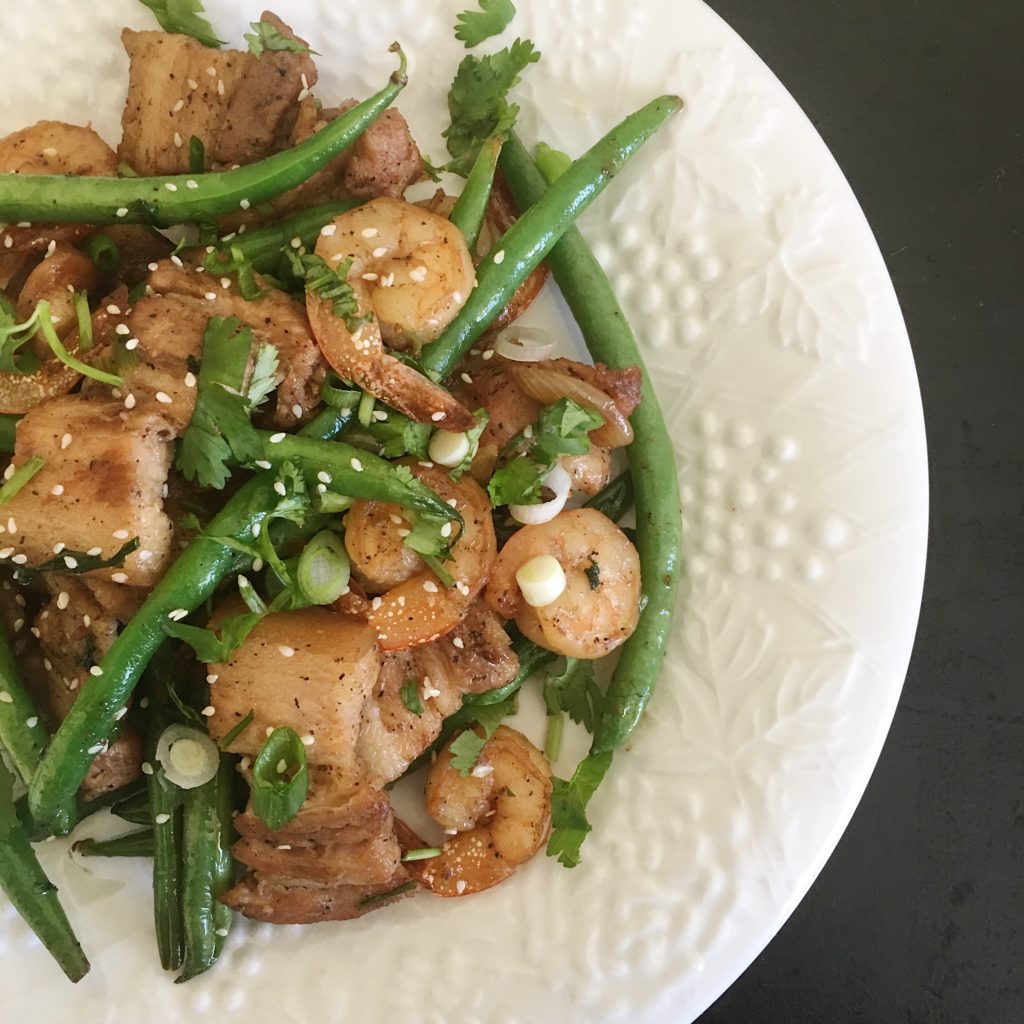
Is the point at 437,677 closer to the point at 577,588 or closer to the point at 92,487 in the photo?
the point at 577,588

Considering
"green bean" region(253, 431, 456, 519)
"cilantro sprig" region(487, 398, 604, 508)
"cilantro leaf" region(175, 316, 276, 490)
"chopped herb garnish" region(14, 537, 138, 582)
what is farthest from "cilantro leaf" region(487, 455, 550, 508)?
"chopped herb garnish" region(14, 537, 138, 582)

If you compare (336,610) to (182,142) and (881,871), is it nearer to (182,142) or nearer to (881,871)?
(182,142)

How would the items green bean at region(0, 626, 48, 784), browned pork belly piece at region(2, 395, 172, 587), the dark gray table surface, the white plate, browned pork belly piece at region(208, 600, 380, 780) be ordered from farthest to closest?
the dark gray table surface
the white plate
green bean at region(0, 626, 48, 784)
browned pork belly piece at region(208, 600, 380, 780)
browned pork belly piece at region(2, 395, 172, 587)

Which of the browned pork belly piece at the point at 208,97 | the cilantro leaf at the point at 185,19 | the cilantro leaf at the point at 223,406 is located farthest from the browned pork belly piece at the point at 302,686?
the cilantro leaf at the point at 185,19

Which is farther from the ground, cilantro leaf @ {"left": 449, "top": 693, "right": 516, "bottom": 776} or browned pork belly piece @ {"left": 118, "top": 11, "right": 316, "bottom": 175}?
browned pork belly piece @ {"left": 118, "top": 11, "right": 316, "bottom": 175}

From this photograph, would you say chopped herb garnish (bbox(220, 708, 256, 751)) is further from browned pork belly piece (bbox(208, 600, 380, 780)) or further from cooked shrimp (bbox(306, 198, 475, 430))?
cooked shrimp (bbox(306, 198, 475, 430))
